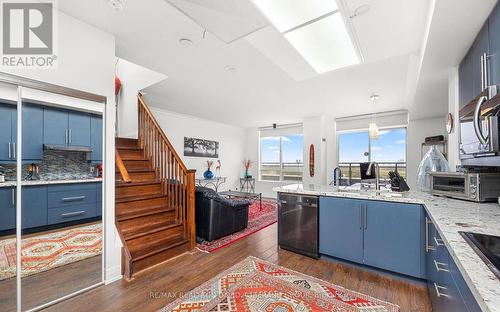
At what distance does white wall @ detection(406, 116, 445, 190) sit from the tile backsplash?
6.39m

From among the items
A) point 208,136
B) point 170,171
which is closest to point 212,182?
point 208,136

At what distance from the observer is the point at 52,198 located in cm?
202

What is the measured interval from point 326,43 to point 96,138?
2713 millimetres

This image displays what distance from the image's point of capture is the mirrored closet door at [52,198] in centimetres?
177

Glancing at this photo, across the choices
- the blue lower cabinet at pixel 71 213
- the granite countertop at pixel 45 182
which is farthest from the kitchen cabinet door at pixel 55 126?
the blue lower cabinet at pixel 71 213

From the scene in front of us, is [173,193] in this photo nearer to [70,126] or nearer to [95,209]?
[95,209]

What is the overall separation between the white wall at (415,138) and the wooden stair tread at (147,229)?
5524 mm

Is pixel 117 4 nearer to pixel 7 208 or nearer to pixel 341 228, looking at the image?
pixel 7 208

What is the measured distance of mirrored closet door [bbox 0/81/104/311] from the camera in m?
1.77

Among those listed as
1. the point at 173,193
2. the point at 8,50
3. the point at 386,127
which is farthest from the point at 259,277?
the point at 386,127

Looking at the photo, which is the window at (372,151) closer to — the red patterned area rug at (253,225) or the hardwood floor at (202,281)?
the red patterned area rug at (253,225)

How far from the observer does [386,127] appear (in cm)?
577

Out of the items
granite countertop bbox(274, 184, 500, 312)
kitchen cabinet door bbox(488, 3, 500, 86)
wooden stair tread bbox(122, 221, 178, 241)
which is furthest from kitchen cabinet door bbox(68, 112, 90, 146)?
kitchen cabinet door bbox(488, 3, 500, 86)

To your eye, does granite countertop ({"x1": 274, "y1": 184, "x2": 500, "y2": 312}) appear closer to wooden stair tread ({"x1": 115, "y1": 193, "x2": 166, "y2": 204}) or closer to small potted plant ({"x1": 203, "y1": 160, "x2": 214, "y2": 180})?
wooden stair tread ({"x1": 115, "y1": 193, "x2": 166, "y2": 204})
